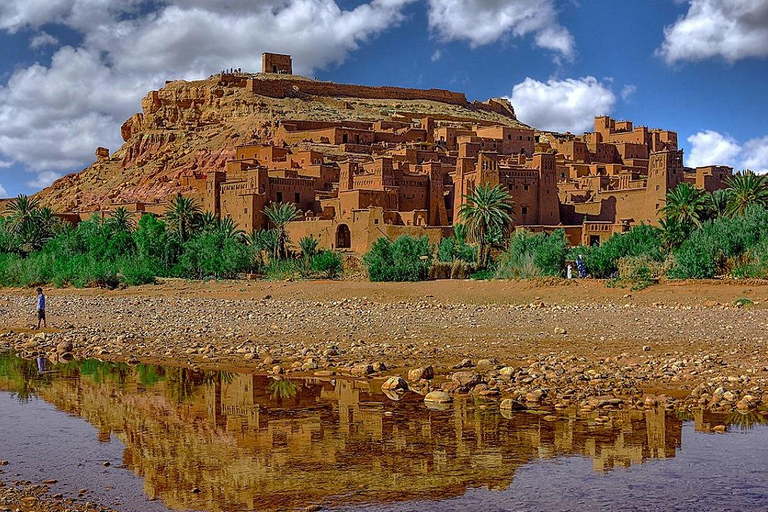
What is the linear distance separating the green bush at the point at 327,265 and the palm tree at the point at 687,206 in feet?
44.1

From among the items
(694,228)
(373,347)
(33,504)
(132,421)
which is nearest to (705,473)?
(33,504)

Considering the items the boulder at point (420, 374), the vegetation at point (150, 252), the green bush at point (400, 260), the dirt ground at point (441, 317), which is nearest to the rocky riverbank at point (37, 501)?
the boulder at point (420, 374)

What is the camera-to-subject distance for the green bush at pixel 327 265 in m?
36.5

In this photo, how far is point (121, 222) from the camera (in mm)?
49500

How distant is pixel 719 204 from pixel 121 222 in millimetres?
31672

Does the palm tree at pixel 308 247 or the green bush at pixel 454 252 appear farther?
the palm tree at pixel 308 247

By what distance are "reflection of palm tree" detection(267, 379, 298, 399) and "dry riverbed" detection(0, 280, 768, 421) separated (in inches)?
28.2

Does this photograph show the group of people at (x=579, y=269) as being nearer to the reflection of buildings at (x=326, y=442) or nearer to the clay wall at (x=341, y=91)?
the reflection of buildings at (x=326, y=442)

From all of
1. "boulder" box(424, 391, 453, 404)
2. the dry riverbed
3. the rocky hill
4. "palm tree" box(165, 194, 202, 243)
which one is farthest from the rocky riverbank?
the rocky hill

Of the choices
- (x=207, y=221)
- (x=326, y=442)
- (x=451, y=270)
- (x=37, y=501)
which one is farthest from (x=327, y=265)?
(x=37, y=501)

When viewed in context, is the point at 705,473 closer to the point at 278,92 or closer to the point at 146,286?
the point at 146,286

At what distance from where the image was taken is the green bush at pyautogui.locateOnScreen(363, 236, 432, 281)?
33281 mm

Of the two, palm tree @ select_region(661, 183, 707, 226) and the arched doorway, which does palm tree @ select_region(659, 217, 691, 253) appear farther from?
the arched doorway

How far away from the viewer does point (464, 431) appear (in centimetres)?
968
